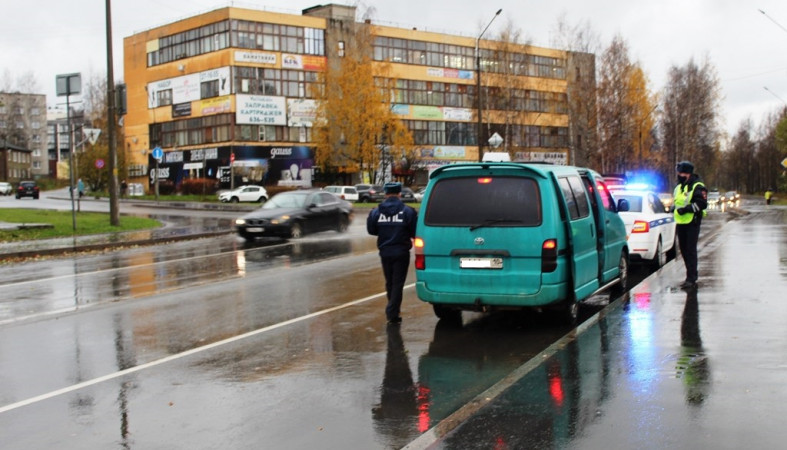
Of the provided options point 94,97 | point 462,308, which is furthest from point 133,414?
point 94,97

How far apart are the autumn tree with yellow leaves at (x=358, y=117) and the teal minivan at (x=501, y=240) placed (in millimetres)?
50652

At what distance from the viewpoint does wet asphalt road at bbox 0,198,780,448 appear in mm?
5684

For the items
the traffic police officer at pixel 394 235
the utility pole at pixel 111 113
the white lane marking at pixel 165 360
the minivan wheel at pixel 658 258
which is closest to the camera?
the white lane marking at pixel 165 360

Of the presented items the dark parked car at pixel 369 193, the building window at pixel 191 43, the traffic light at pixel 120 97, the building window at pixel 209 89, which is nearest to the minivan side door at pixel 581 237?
the traffic light at pixel 120 97

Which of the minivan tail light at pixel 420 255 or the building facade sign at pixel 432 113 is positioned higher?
the building facade sign at pixel 432 113

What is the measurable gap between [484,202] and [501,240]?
0.49 metres

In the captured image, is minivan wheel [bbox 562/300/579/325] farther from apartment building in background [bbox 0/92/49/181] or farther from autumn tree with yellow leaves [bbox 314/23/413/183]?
apartment building in background [bbox 0/92/49/181]

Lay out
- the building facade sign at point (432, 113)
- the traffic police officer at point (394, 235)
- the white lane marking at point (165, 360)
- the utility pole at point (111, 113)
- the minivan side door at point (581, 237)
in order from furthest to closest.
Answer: the building facade sign at point (432, 113) < the utility pole at point (111, 113) < the traffic police officer at point (394, 235) < the minivan side door at point (581, 237) < the white lane marking at point (165, 360)

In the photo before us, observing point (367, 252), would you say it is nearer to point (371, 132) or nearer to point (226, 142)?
point (371, 132)

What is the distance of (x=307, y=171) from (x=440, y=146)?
15.9 m

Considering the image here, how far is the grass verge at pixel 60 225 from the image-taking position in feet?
80.4

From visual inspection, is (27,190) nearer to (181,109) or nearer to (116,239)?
(181,109)

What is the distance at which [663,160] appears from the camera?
239 ft

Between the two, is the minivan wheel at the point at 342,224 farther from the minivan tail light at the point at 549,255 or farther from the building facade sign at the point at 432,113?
the building facade sign at the point at 432,113
